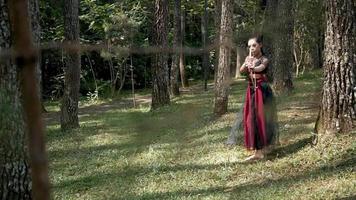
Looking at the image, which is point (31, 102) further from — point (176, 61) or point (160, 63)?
point (176, 61)

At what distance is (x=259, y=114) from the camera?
7785mm

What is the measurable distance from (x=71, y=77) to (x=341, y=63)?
8689 mm

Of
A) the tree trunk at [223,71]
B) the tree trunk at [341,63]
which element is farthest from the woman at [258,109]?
the tree trunk at [223,71]

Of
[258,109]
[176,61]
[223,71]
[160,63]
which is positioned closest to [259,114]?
[258,109]

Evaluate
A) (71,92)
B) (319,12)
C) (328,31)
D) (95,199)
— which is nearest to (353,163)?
(328,31)

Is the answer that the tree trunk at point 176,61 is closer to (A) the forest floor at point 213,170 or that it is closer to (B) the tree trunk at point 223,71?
(B) the tree trunk at point 223,71

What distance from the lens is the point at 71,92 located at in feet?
46.7

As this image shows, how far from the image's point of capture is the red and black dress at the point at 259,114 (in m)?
7.72

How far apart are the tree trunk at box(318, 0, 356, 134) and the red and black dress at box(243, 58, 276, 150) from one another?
860 millimetres

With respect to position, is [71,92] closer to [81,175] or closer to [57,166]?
[57,166]

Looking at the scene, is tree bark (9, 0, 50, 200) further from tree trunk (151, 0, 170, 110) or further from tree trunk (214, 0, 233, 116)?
tree trunk (151, 0, 170, 110)

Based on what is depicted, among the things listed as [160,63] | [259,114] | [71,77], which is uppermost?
[160,63]

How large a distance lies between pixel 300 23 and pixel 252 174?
16315 mm

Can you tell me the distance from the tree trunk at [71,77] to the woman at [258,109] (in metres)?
6.82
